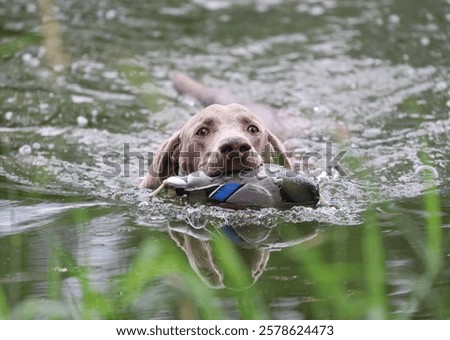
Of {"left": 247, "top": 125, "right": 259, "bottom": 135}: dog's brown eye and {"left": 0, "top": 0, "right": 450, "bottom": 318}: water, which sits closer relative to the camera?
{"left": 0, "top": 0, "right": 450, "bottom": 318}: water

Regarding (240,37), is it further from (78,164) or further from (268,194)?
A: (268,194)

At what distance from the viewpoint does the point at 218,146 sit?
483 centimetres

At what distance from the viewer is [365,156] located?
254 inches

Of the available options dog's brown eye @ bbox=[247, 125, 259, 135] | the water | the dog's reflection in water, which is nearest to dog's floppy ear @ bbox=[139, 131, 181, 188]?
the water

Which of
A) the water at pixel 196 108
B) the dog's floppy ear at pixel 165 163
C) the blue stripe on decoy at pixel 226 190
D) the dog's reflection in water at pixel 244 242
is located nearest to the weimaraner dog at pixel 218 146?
the dog's floppy ear at pixel 165 163

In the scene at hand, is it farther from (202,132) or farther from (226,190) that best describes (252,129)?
(226,190)

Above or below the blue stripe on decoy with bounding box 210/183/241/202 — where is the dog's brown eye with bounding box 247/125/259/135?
above

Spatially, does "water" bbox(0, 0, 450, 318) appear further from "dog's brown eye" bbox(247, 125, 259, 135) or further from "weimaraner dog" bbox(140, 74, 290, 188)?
"dog's brown eye" bbox(247, 125, 259, 135)

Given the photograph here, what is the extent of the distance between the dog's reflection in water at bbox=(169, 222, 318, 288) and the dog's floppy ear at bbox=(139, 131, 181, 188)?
80cm

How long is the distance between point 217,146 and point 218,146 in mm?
24

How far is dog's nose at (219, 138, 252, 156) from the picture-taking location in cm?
476

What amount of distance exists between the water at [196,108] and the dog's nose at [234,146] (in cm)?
34

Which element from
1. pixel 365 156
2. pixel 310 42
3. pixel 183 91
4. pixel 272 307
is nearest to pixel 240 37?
pixel 310 42

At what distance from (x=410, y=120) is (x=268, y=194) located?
296 cm
